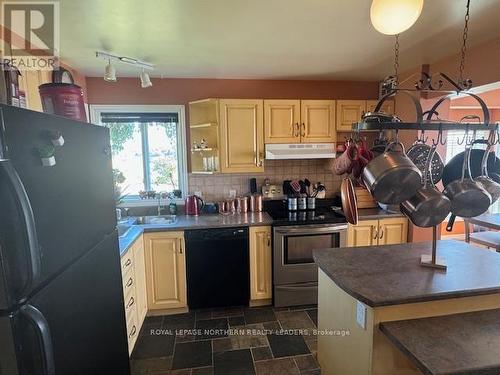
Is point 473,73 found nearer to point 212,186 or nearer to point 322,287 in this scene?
point 322,287

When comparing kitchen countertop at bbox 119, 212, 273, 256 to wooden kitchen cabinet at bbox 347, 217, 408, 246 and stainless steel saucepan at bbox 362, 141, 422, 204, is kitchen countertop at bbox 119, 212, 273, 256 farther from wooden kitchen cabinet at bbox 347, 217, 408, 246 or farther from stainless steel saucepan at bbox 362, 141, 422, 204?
stainless steel saucepan at bbox 362, 141, 422, 204

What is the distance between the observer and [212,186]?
135 inches

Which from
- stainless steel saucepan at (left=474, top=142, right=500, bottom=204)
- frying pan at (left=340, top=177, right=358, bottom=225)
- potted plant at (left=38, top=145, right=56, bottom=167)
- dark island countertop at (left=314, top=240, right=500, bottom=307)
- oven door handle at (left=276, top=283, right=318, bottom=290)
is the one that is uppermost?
potted plant at (left=38, top=145, right=56, bottom=167)

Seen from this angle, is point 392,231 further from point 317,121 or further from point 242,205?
point 242,205

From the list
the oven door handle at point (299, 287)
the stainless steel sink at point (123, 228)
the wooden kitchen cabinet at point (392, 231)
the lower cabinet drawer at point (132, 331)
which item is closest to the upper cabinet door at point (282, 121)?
the wooden kitchen cabinet at point (392, 231)

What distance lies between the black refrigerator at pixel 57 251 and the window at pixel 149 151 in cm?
201

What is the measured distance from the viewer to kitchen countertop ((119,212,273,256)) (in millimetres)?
2746

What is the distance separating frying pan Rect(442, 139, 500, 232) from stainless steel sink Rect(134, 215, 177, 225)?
236 cm

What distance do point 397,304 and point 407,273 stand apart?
334 millimetres

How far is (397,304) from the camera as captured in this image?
1300mm

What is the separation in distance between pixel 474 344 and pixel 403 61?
2594 mm

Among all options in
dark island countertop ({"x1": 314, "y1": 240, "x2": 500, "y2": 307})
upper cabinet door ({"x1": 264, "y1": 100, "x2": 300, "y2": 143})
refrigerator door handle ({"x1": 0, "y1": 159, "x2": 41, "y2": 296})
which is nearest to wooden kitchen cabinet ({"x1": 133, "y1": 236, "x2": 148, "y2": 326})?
dark island countertop ({"x1": 314, "y1": 240, "x2": 500, "y2": 307})

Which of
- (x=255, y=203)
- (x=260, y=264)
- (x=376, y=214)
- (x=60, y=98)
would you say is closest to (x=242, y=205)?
(x=255, y=203)

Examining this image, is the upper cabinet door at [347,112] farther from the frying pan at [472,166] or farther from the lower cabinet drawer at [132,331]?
the lower cabinet drawer at [132,331]
